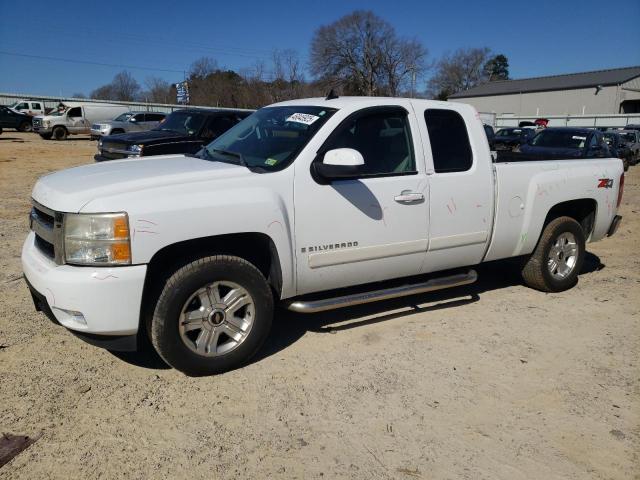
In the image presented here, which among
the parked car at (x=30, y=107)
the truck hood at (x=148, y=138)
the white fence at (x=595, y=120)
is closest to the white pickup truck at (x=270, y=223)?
the truck hood at (x=148, y=138)

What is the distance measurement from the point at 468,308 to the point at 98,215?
3.37m

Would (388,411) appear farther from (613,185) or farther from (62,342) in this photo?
(613,185)

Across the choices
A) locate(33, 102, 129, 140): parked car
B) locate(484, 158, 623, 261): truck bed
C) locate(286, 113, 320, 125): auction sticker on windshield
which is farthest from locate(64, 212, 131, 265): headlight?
locate(33, 102, 129, 140): parked car

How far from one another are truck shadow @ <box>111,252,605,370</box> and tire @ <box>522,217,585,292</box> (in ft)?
0.66

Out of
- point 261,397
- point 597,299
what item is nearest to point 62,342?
point 261,397

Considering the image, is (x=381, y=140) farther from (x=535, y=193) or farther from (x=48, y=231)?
(x=48, y=231)

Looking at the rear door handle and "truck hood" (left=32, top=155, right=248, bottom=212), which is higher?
"truck hood" (left=32, top=155, right=248, bottom=212)

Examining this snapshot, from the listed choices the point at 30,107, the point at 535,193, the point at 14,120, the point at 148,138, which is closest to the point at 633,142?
the point at 148,138

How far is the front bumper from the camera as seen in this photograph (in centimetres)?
304

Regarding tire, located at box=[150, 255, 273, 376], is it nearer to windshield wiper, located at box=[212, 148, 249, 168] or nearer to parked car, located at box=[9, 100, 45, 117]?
windshield wiper, located at box=[212, 148, 249, 168]

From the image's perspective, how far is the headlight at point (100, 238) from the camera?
306 centimetres

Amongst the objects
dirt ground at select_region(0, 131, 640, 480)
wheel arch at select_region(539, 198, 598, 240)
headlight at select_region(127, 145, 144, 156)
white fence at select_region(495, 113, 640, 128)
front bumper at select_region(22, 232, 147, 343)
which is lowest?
dirt ground at select_region(0, 131, 640, 480)

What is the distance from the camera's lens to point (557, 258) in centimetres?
539

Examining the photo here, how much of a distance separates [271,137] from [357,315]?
68.4 inches
